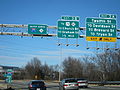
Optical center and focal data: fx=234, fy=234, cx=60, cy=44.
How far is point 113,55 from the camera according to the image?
8569 cm

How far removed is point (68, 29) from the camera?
31.6 metres

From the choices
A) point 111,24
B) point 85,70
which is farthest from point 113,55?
point 111,24

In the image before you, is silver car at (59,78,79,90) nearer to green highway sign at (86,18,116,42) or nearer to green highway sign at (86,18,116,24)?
green highway sign at (86,18,116,42)

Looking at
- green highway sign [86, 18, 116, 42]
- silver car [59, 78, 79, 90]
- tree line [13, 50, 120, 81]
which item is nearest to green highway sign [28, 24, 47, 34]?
green highway sign [86, 18, 116, 42]

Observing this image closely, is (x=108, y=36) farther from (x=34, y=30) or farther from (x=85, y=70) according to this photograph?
(x=85, y=70)

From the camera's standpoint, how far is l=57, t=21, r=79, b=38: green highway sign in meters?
31.5

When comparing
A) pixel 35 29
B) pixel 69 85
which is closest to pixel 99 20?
pixel 35 29

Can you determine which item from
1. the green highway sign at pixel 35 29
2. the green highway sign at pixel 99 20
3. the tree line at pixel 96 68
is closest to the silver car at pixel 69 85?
the green highway sign at pixel 35 29

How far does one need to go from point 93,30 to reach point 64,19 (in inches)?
165

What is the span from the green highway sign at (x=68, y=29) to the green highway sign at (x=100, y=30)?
1498 mm

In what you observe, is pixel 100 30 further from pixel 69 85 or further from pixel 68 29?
pixel 69 85

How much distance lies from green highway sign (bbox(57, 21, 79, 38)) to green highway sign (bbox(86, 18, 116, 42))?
4.91 feet

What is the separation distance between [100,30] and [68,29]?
170 inches

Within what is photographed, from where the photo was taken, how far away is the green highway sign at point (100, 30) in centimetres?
3141
